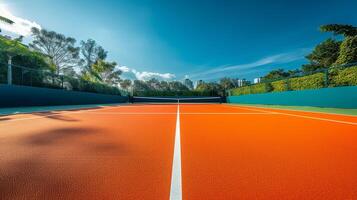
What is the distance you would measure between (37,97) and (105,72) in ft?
90.3

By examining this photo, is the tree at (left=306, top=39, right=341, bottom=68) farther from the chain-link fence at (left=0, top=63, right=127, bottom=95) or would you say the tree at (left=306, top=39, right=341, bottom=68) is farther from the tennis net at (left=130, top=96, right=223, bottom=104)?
the chain-link fence at (left=0, top=63, right=127, bottom=95)

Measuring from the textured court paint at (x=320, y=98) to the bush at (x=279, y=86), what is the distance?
1.36 meters

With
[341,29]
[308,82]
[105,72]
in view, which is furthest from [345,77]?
[105,72]

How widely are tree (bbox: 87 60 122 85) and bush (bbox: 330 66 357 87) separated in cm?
3645

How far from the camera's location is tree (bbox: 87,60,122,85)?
1403 inches

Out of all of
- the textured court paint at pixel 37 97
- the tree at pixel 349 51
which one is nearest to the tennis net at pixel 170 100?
the textured court paint at pixel 37 97

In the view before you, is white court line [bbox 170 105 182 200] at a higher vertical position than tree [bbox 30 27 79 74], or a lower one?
lower

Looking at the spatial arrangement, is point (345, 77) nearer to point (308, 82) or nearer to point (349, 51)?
point (308, 82)

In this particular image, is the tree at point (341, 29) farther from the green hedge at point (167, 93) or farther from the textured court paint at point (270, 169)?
the green hedge at point (167, 93)

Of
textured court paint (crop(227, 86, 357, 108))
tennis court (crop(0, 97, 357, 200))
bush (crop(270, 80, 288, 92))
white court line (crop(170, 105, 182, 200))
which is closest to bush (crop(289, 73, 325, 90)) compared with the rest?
bush (crop(270, 80, 288, 92))

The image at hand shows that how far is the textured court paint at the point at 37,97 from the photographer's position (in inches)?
401

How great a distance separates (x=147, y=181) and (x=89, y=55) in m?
46.3

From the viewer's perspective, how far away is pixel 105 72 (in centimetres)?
3831

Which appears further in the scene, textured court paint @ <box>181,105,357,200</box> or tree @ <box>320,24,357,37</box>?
tree @ <box>320,24,357,37</box>
